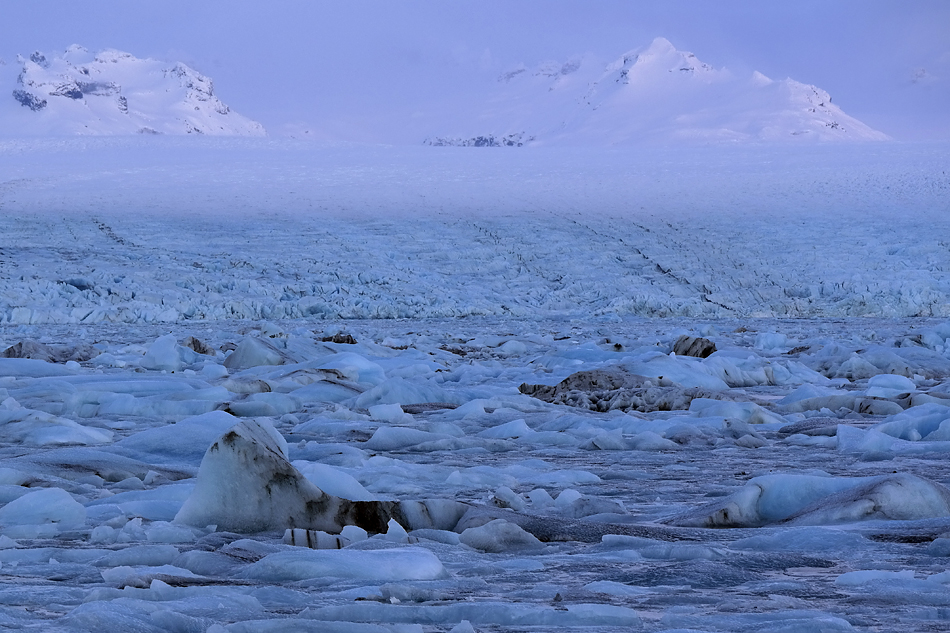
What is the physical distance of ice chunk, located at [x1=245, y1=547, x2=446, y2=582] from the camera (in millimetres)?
1492

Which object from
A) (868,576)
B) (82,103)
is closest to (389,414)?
(868,576)

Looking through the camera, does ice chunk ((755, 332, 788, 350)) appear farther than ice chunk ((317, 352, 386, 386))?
Yes

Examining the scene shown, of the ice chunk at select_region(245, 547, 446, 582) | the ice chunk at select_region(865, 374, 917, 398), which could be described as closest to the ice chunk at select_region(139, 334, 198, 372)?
the ice chunk at select_region(865, 374, 917, 398)

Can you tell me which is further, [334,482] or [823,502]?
[334,482]

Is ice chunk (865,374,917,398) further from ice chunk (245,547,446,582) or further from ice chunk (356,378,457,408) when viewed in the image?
ice chunk (245,547,446,582)

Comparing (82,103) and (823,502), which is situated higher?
(82,103)

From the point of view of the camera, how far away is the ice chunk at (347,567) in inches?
58.7

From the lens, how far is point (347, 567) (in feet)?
4.92

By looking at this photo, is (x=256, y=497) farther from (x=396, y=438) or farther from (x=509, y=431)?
(x=509, y=431)

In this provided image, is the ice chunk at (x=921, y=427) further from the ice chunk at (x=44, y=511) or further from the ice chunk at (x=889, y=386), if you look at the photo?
the ice chunk at (x=44, y=511)

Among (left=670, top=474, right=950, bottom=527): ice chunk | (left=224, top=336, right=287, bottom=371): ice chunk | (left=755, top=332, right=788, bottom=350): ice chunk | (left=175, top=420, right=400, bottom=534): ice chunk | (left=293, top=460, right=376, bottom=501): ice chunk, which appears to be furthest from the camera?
(left=755, top=332, right=788, bottom=350): ice chunk

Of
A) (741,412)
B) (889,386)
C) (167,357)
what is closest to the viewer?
(741,412)

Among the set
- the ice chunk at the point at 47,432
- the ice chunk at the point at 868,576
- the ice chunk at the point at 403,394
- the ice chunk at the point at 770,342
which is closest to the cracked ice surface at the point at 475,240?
the ice chunk at the point at 770,342

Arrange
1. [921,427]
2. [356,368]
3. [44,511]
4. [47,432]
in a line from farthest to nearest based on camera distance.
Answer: [356,368] → [921,427] → [47,432] → [44,511]
